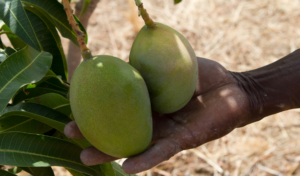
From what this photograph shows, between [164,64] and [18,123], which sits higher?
[164,64]

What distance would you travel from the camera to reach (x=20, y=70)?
1032 mm

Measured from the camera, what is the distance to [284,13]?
363 cm

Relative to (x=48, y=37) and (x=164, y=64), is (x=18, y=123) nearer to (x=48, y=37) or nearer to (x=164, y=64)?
(x=48, y=37)

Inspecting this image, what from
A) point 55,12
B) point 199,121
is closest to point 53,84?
point 55,12

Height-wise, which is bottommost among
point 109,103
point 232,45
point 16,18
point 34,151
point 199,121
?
point 232,45

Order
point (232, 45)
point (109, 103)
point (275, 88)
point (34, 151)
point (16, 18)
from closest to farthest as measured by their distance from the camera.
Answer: point (109, 103) < point (34, 151) < point (16, 18) < point (275, 88) < point (232, 45)

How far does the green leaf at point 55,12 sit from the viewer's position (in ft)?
3.88

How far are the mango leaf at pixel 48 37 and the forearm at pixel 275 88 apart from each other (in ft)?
3.01

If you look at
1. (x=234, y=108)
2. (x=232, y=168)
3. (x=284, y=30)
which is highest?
(x=234, y=108)

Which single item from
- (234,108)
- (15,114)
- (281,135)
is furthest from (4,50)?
(281,135)

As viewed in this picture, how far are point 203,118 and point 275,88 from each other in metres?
0.47

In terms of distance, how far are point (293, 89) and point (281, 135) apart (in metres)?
1.18

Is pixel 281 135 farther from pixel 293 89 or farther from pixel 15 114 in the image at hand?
pixel 15 114

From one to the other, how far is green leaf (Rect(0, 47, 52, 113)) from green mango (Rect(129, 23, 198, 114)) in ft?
1.14
